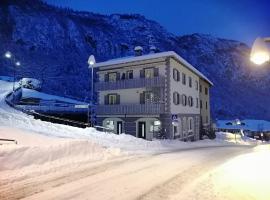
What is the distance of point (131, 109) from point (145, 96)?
2.22 meters

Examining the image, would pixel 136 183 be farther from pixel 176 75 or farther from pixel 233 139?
pixel 233 139

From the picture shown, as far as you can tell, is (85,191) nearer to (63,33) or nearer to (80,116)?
(80,116)

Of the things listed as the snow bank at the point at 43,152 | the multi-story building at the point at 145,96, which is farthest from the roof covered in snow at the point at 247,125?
the snow bank at the point at 43,152

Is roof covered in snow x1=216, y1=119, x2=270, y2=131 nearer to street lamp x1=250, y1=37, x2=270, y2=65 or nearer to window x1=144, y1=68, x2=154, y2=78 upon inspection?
window x1=144, y1=68, x2=154, y2=78

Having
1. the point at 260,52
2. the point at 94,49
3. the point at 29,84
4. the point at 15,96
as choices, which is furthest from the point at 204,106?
the point at 94,49

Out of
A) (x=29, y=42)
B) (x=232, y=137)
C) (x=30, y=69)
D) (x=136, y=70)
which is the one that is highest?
(x=29, y=42)

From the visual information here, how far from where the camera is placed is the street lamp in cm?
483

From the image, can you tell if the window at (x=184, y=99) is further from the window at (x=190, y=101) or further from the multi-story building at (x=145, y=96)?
the window at (x=190, y=101)

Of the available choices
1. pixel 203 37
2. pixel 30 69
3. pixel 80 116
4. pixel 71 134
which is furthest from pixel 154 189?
pixel 203 37

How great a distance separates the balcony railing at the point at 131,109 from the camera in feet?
113

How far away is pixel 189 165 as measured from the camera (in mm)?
14930

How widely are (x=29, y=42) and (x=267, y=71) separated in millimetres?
132717

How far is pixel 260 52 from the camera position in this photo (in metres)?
4.91

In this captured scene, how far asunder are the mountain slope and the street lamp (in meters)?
76.4
